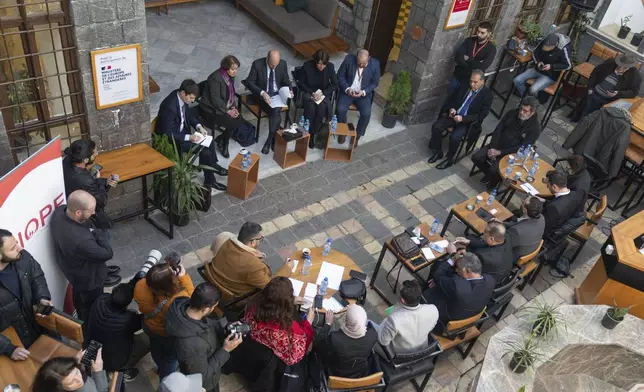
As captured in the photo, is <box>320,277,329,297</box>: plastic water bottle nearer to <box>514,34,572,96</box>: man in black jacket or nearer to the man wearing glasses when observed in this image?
the man wearing glasses

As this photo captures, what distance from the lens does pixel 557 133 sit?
33.7 feet

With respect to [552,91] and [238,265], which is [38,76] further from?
[552,91]

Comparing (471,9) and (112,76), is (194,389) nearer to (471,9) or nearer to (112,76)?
(112,76)

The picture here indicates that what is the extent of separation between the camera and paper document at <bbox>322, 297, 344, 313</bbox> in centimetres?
556

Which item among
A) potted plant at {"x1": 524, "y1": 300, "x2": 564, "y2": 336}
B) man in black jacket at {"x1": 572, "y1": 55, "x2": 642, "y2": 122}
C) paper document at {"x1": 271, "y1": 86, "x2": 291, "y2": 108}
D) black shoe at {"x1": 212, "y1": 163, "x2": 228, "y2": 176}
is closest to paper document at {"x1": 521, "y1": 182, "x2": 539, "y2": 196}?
potted plant at {"x1": 524, "y1": 300, "x2": 564, "y2": 336}

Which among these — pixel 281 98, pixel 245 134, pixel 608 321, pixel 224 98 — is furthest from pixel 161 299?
pixel 608 321

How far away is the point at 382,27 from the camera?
1024cm

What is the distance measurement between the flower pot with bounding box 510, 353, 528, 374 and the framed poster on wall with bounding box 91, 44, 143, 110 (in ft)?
15.3

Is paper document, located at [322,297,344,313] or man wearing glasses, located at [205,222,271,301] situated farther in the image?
paper document, located at [322,297,344,313]

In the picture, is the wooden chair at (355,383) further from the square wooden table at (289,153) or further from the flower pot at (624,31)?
the flower pot at (624,31)

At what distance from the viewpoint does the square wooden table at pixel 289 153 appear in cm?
816

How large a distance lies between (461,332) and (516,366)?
0.66 meters

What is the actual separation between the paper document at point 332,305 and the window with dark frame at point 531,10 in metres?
6.74

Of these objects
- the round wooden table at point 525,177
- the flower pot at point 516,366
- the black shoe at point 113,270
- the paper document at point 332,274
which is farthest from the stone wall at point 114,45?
the round wooden table at point 525,177
